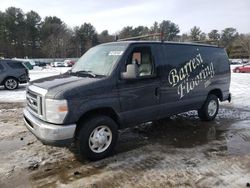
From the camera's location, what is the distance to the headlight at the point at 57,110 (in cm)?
443

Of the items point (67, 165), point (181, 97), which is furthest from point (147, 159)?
point (181, 97)

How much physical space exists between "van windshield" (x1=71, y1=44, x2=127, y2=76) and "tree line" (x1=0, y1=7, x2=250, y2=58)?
232 ft

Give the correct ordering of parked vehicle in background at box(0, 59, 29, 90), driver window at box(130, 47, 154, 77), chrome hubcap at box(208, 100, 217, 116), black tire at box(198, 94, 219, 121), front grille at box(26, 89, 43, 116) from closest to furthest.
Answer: front grille at box(26, 89, 43, 116) < driver window at box(130, 47, 154, 77) < black tire at box(198, 94, 219, 121) < chrome hubcap at box(208, 100, 217, 116) < parked vehicle in background at box(0, 59, 29, 90)

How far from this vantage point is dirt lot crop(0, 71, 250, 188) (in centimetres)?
426

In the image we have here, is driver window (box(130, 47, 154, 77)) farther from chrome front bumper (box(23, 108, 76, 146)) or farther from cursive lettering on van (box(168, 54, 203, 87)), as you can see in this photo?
chrome front bumper (box(23, 108, 76, 146))

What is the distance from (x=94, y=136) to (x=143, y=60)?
187cm

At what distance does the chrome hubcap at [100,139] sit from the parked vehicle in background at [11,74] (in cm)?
1184

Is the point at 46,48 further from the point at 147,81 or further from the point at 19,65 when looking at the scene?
the point at 147,81

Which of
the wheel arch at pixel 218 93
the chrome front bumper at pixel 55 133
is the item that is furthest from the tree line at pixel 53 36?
the chrome front bumper at pixel 55 133

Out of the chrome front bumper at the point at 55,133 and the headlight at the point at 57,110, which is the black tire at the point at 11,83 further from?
the headlight at the point at 57,110

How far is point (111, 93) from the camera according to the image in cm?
503

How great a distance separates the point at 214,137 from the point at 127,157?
2.34 metres

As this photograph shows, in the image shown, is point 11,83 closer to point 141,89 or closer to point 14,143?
point 14,143

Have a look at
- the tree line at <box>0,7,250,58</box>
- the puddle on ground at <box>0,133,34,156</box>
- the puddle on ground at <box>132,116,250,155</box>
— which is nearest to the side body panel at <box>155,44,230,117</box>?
the puddle on ground at <box>132,116,250,155</box>
